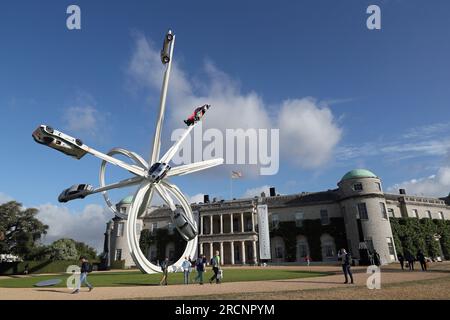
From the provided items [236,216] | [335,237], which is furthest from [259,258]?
[335,237]

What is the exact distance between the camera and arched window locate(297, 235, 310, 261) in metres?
54.8

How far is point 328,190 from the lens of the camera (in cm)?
5888

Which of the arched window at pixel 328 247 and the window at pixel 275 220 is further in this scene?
the window at pixel 275 220

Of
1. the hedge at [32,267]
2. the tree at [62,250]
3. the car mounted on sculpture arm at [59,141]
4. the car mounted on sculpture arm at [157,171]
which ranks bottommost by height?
the hedge at [32,267]

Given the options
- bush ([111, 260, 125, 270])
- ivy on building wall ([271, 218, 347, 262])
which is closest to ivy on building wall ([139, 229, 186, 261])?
bush ([111, 260, 125, 270])

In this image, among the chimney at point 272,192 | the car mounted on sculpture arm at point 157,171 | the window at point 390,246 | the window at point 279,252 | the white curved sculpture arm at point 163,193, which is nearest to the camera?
the car mounted on sculpture arm at point 157,171

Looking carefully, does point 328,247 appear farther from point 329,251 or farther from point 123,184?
point 123,184

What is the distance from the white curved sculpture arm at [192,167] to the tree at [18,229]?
46.8 m

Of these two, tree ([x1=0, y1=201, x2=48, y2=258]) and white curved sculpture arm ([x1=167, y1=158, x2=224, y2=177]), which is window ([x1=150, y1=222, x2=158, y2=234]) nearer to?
tree ([x1=0, y1=201, x2=48, y2=258])

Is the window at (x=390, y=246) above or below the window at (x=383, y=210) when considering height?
below

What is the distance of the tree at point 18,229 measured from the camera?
6141 centimetres

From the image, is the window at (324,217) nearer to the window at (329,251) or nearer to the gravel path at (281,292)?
the window at (329,251)

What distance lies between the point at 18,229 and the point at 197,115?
5011cm

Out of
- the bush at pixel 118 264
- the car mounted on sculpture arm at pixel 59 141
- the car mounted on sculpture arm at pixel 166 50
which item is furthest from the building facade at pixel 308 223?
the car mounted on sculpture arm at pixel 59 141
